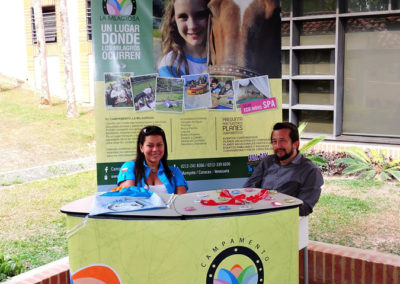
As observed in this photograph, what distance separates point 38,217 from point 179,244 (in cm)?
419

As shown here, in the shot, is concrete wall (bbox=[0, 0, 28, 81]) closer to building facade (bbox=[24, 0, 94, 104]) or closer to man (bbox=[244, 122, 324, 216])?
building facade (bbox=[24, 0, 94, 104])

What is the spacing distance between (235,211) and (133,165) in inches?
45.8

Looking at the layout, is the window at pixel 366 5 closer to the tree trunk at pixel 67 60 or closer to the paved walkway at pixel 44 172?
the paved walkway at pixel 44 172

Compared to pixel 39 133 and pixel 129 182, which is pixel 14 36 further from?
pixel 129 182

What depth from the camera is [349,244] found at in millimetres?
4703

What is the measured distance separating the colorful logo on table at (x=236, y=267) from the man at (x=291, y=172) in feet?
2.69

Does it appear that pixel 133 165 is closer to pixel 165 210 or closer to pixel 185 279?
pixel 165 210

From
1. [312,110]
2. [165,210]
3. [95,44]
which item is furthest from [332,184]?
[165,210]

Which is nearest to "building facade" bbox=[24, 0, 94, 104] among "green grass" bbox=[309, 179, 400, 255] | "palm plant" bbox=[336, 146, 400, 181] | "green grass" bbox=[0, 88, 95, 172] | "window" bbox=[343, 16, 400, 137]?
"green grass" bbox=[0, 88, 95, 172]

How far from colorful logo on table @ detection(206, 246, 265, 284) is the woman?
174 cm

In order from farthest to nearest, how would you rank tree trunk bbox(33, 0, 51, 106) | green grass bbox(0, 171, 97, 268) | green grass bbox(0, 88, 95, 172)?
tree trunk bbox(33, 0, 51, 106)
green grass bbox(0, 88, 95, 172)
green grass bbox(0, 171, 97, 268)

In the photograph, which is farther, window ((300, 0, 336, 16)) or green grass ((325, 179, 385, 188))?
window ((300, 0, 336, 16))

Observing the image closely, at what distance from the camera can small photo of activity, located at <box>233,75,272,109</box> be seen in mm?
3881

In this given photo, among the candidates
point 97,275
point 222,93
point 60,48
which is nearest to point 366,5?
point 222,93
